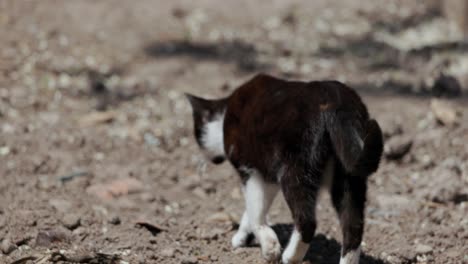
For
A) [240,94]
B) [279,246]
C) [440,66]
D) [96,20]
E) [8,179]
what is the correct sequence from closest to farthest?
[279,246], [240,94], [8,179], [440,66], [96,20]

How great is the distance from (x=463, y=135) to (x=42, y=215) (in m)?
3.53

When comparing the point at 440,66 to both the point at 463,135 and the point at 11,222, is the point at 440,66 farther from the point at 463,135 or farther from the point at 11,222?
the point at 11,222

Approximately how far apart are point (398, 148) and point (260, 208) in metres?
2.14

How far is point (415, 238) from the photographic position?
559 centimetres

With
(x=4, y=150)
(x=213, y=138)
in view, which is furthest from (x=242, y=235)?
(x=4, y=150)

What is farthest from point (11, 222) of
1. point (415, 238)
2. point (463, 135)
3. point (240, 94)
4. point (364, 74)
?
point (364, 74)

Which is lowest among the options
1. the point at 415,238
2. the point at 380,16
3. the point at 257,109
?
the point at 415,238

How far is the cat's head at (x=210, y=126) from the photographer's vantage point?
582 cm

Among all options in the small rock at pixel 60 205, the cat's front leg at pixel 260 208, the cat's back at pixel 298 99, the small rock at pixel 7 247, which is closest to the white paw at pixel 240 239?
the cat's front leg at pixel 260 208

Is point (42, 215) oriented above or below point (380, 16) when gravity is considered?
below

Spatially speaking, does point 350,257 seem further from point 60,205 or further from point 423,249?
point 60,205

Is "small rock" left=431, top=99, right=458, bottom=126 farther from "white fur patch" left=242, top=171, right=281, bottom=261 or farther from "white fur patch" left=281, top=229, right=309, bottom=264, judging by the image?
"white fur patch" left=281, top=229, right=309, bottom=264

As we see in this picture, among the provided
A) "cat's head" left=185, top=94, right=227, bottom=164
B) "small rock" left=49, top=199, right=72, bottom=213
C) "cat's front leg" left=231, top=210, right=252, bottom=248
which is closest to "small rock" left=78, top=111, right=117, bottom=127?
"small rock" left=49, top=199, right=72, bottom=213

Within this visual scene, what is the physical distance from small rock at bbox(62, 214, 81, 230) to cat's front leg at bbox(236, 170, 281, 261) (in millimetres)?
1136
